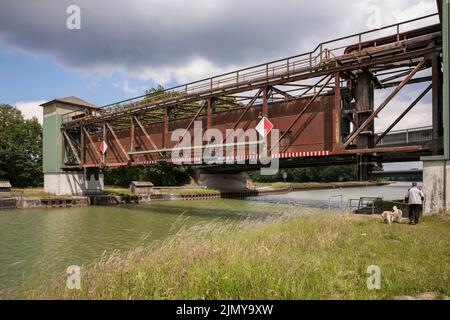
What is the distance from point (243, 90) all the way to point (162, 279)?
19033 mm

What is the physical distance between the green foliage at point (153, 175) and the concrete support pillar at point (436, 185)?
51133 millimetres

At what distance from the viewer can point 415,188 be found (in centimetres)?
1562

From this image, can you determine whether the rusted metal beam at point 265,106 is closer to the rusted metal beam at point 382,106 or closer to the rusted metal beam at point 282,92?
the rusted metal beam at point 282,92

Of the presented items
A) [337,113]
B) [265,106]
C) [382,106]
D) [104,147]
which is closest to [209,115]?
[265,106]

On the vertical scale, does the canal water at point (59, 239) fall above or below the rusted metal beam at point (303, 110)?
below

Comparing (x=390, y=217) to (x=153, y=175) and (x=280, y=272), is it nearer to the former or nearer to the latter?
(x=280, y=272)

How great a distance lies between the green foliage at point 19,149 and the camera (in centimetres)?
6900

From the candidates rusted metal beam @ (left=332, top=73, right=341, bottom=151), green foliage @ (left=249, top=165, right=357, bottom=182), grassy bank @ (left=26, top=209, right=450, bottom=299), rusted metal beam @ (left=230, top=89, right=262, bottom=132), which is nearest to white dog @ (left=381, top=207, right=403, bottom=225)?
grassy bank @ (left=26, top=209, right=450, bottom=299)

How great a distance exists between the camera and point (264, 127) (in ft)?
77.0

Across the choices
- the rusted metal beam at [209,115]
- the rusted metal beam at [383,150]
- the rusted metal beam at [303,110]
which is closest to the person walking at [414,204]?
the rusted metal beam at [383,150]

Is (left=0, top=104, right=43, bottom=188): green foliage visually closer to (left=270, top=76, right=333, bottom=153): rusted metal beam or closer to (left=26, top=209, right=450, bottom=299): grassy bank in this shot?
(left=270, top=76, right=333, bottom=153): rusted metal beam

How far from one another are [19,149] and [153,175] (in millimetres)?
28288

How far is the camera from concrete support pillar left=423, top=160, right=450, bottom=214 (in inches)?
624

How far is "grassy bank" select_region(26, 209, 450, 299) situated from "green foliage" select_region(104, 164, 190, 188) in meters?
55.3
